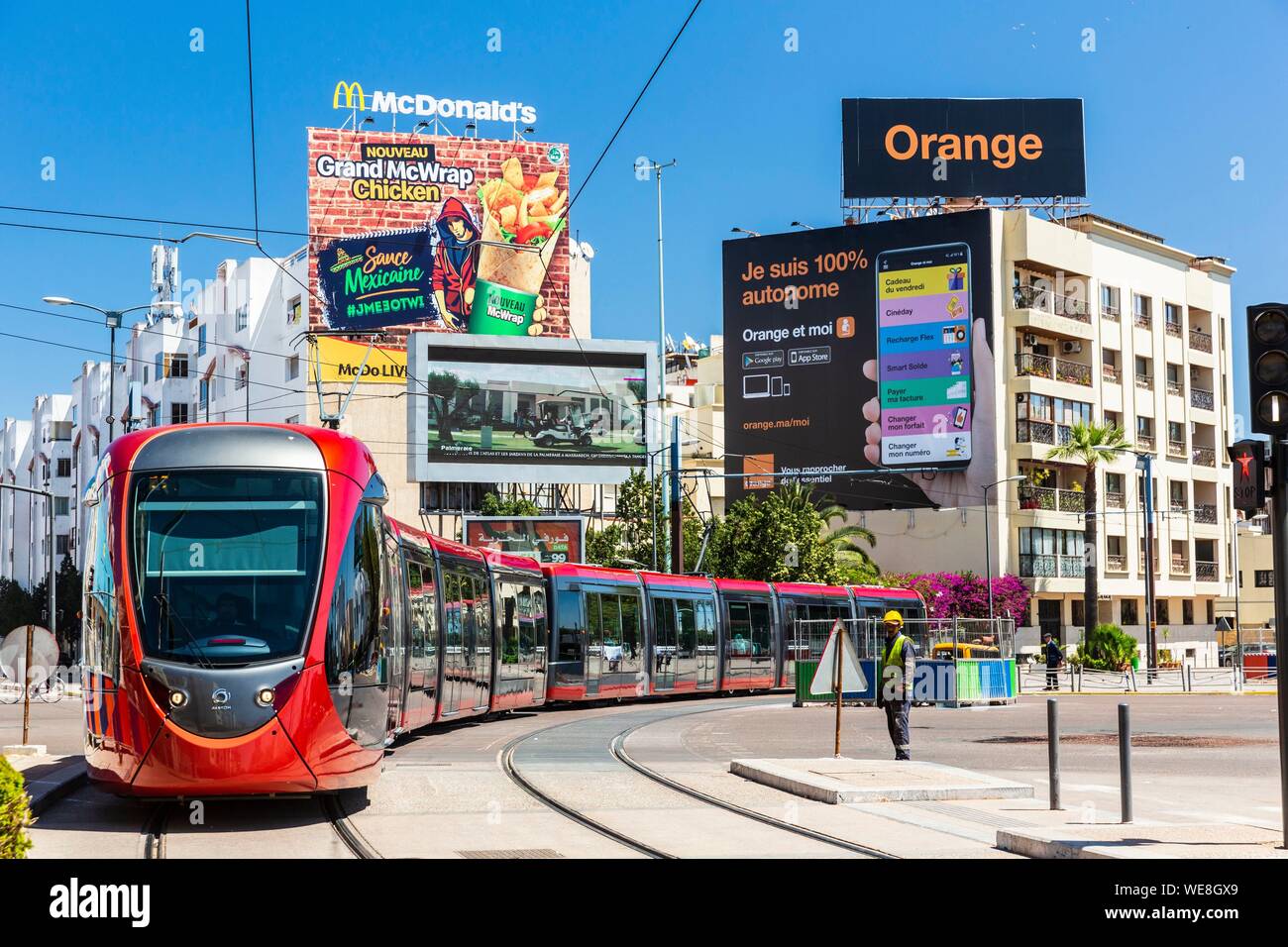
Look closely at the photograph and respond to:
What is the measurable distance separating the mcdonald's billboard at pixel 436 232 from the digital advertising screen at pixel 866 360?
10424 millimetres

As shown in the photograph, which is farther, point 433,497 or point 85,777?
point 433,497

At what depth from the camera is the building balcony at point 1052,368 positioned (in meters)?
78.2

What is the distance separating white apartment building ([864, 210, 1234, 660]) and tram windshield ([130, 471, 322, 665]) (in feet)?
215

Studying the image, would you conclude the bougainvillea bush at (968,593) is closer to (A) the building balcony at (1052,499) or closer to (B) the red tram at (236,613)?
(A) the building balcony at (1052,499)

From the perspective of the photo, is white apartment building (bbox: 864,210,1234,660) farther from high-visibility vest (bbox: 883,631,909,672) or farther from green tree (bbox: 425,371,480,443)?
high-visibility vest (bbox: 883,631,909,672)

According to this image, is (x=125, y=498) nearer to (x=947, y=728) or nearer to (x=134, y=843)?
(x=134, y=843)

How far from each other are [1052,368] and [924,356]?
6.92 meters

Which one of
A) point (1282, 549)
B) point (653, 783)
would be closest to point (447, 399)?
point (653, 783)

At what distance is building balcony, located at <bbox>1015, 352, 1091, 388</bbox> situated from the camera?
257 feet

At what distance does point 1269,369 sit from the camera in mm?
11227
